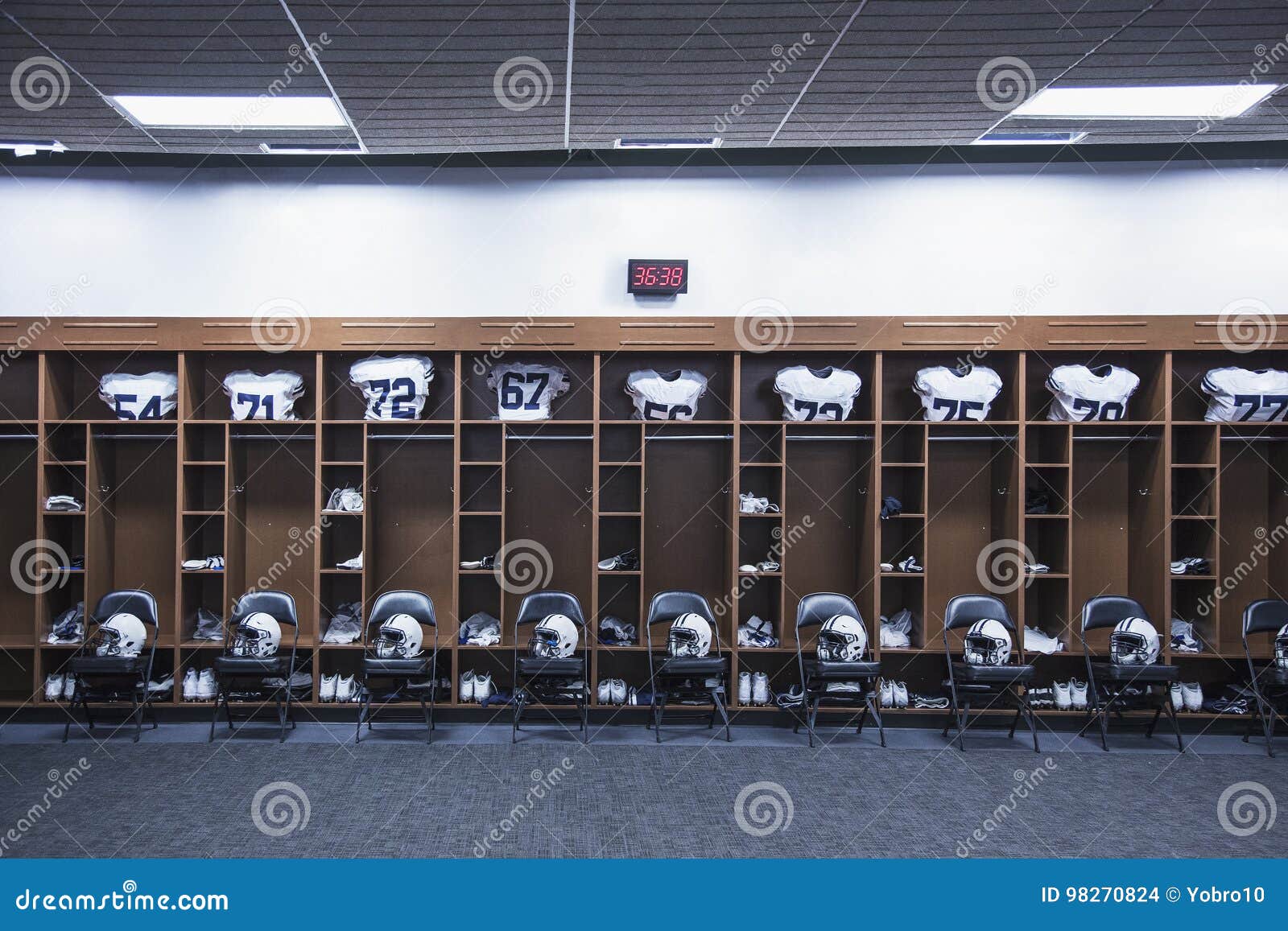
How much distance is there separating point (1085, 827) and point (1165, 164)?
417 cm

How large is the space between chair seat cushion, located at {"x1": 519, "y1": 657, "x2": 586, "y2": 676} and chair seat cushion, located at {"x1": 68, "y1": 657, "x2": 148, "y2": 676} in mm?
2220

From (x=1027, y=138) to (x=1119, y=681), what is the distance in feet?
10.8

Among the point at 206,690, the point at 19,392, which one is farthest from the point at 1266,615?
the point at 19,392

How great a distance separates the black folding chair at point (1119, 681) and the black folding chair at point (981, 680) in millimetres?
357

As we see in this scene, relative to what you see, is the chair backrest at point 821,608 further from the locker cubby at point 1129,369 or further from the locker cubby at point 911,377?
the locker cubby at point 1129,369

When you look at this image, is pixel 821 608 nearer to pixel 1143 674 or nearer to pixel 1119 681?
pixel 1119 681

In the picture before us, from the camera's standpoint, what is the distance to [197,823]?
3.54 m

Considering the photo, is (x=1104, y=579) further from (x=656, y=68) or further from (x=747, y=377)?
(x=656, y=68)

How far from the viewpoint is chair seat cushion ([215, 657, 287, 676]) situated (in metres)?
4.70

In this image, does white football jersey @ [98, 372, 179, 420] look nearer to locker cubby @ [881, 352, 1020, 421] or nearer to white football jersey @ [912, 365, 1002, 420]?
locker cubby @ [881, 352, 1020, 421]

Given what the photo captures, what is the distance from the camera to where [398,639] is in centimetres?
485

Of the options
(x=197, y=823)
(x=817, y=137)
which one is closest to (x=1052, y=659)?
(x=817, y=137)

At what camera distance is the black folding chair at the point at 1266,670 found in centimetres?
479

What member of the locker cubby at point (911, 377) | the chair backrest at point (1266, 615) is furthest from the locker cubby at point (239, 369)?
the chair backrest at point (1266, 615)
